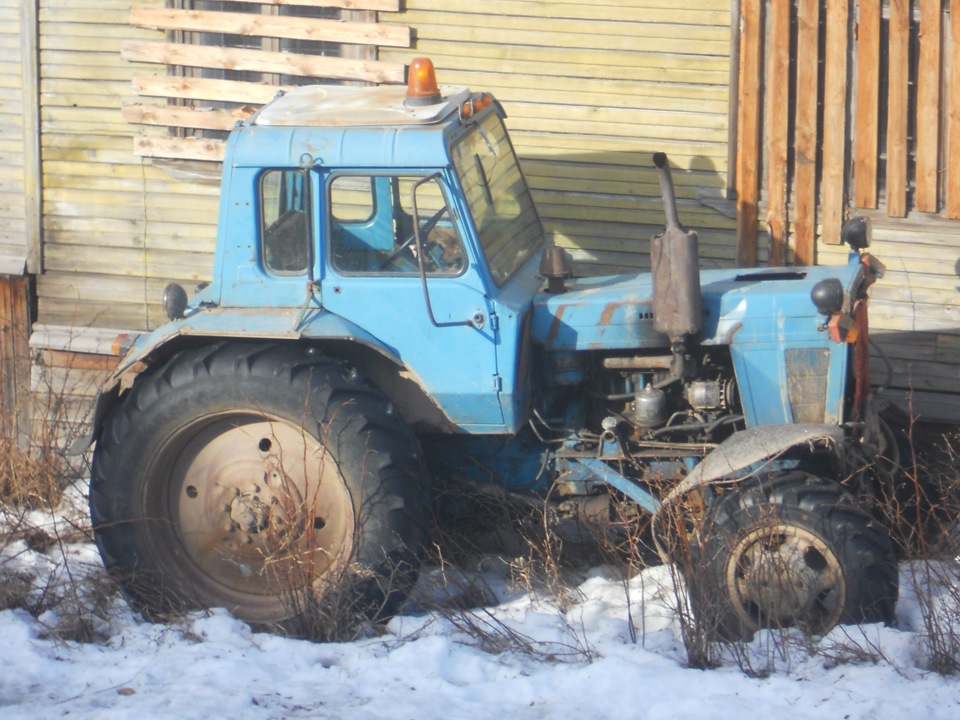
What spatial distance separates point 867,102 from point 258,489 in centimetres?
431

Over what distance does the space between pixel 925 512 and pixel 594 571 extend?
1683mm

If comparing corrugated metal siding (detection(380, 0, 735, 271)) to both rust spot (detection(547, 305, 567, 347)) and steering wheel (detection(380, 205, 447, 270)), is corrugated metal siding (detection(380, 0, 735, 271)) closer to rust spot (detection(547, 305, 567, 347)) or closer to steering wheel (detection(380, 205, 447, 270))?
rust spot (detection(547, 305, 567, 347))

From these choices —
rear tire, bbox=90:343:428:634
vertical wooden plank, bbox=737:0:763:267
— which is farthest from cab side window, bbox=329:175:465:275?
vertical wooden plank, bbox=737:0:763:267

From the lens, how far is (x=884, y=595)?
4910mm

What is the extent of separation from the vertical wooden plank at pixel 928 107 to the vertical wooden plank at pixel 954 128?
0.23 ft

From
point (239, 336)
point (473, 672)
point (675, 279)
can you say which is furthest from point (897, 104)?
point (473, 672)

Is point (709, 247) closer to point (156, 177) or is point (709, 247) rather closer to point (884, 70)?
point (884, 70)

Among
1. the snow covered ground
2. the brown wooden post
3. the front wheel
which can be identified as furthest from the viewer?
the brown wooden post

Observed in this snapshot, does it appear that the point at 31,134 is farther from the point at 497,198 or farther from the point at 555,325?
the point at 555,325

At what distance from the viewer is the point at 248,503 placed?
5.44 m

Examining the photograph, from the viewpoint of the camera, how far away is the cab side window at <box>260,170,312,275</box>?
5.34 metres

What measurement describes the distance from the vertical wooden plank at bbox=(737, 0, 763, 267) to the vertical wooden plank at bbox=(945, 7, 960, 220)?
110cm

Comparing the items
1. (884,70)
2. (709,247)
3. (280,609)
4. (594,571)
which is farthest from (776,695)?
(884,70)

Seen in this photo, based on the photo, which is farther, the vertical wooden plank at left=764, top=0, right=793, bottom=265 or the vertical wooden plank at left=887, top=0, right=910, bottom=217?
the vertical wooden plank at left=764, top=0, right=793, bottom=265
